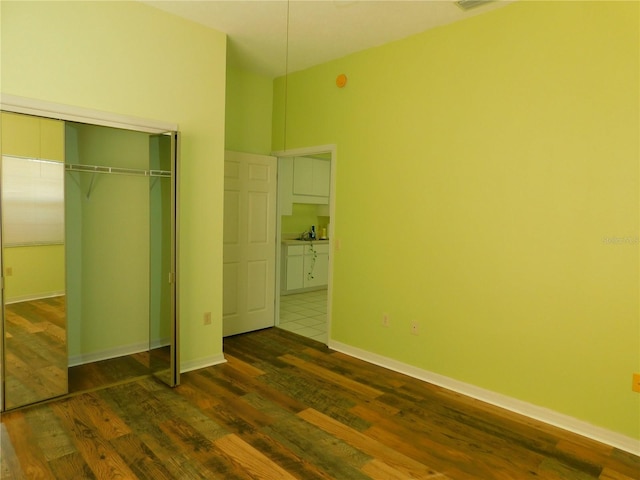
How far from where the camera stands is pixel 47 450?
7.76ft

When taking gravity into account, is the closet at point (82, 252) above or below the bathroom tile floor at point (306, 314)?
above


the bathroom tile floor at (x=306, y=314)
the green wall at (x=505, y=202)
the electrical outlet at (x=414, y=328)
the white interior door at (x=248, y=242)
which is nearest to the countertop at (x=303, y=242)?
the bathroom tile floor at (x=306, y=314)

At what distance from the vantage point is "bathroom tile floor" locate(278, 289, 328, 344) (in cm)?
493

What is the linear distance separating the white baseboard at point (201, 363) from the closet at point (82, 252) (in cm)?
19

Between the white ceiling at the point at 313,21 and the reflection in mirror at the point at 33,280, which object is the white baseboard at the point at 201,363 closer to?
the reflection in mirror at the point at 33,280

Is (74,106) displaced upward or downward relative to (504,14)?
downward

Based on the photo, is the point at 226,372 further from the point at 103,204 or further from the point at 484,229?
the point at 484,229

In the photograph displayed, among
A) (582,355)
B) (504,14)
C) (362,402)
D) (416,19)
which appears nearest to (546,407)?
(582,355)

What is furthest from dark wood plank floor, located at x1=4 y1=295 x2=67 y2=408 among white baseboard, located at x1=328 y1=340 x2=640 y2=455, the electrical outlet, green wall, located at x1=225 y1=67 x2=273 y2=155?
the electrical outlet

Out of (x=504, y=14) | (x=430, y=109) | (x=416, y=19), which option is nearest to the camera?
(x=504, y=14)

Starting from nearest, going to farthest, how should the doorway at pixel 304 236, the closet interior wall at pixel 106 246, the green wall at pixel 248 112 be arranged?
the closet interior wall at pixel 106 246 → the green wall at pixel 248 112 → the doorway at pixel 304 236

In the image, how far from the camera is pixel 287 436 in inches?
102

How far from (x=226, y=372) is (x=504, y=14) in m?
3.55

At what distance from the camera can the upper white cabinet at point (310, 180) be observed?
6877mm
